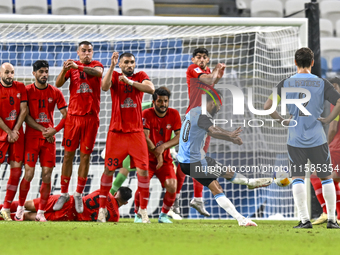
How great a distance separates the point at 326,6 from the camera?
12523 mm

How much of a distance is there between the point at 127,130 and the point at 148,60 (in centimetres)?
302

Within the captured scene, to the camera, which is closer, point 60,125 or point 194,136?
point 194,136

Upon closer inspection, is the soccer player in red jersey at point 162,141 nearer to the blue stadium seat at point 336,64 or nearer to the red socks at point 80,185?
the red socks at point 80,185

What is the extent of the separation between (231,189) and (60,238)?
4383 millimetres

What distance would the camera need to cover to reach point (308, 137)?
13.8 ft

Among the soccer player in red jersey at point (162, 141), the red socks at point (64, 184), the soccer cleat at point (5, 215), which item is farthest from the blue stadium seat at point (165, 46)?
the soccer cleat at point (5, 215)

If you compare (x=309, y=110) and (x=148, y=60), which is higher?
(x=148, y=60)

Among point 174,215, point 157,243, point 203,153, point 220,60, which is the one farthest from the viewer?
point 220,60

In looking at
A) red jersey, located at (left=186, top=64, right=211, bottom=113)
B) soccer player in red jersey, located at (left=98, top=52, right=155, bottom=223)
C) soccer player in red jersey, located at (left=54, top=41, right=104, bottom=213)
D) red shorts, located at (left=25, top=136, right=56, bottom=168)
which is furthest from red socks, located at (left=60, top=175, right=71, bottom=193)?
red jersey, located at (left=186, top=64, right=211, bottom=113)

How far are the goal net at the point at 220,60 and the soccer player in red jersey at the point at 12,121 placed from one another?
106 cm

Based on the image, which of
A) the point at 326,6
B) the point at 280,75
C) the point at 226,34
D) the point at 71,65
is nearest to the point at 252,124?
the point at 280,75

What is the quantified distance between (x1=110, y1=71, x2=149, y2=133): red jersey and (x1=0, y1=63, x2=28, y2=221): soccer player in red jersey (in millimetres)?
1170

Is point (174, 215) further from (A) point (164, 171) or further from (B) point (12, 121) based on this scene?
(B) point (12, 121)

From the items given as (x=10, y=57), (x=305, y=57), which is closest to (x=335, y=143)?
(x=305, y=57)
